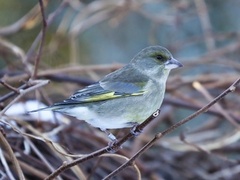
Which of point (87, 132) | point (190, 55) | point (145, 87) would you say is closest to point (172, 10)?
point (190, 55)

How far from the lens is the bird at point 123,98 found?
2.39 m

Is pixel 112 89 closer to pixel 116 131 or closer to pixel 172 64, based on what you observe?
pixel 172 64

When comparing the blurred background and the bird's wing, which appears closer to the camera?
the bird's wing

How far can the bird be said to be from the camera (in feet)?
7.85

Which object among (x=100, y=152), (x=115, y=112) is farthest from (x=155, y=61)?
(x=100, y=152)

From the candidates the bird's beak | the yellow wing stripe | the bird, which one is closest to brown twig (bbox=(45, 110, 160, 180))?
the bird

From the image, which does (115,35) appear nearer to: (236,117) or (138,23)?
(138,23)

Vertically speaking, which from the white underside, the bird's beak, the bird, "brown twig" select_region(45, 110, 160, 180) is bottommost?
"brown twig" select_region(45, 110, 160, 180)

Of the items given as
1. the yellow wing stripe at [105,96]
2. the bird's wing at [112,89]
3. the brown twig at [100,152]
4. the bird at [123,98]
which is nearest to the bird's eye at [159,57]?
the bird at [123,98]

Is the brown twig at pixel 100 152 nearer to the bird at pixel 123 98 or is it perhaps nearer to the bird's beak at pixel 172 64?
the bird at pixel 123 98

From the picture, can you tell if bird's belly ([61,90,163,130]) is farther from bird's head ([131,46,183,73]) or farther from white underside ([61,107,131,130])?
bird's head ([131,46,183,73])

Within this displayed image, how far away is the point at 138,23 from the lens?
588 centimetres

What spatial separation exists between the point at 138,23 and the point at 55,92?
230cm

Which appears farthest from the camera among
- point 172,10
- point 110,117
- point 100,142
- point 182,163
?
point 172,10
